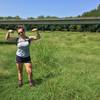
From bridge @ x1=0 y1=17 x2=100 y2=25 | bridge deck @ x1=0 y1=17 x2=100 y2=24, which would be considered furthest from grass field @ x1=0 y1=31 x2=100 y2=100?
bridge @ x1=0 y1=17 x2=100 y2=25

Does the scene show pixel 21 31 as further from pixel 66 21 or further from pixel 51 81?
pixel 66 21

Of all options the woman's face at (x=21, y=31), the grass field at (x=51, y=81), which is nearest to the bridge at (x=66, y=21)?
the grass field at (x=51, y=81)

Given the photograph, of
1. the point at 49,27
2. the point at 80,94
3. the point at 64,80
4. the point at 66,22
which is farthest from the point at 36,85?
the point at 49,27

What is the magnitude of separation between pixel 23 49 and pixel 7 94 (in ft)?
4.87

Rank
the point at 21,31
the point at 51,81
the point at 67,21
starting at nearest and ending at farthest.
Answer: the point at 21,31, the point at 51,81, the point at 67,21

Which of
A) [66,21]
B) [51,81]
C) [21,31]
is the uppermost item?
[21,31]

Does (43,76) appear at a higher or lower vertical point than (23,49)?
lower

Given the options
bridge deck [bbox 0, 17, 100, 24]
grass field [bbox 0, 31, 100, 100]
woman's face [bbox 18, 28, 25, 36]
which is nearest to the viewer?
grass field [bbox 0, 31, 100, 100]

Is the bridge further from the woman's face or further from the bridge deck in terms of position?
the woman's face

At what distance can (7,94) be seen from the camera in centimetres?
1085

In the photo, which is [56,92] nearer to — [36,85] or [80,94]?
[80,94]

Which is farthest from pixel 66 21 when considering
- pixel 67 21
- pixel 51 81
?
pixel 51 81

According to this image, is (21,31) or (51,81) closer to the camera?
(21,31)

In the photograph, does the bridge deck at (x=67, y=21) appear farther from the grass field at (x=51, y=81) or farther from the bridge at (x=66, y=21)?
the grass field at (x=51, y=81)
